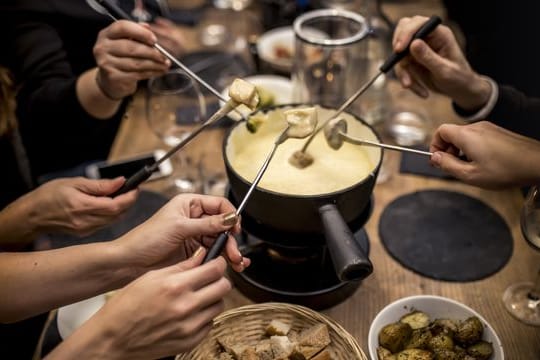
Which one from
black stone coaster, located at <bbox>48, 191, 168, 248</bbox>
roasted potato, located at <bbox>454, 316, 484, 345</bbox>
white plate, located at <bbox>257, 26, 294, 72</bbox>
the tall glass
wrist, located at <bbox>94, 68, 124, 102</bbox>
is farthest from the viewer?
white plate, located at <bbox>257, 26, 294, 72</bbox>

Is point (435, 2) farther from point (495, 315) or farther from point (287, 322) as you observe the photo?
point (287, 322)

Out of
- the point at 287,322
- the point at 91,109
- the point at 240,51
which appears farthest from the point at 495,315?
the point at 240,51

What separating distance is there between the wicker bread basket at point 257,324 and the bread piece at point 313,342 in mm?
21

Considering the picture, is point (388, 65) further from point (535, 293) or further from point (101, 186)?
point (101, 186)

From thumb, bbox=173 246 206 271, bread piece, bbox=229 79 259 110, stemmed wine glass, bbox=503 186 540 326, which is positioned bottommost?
stemmed wine glass, bbox=503 186 540 326

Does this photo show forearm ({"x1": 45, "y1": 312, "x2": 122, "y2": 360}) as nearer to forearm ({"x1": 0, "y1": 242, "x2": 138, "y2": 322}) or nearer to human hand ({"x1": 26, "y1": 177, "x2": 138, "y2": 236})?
forearm ({"x1": 0, "y1": 242, "x2": 138, "y2": 322})

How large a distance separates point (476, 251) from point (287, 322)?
1.77 feet

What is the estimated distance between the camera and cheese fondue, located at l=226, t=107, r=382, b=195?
114 centimetres

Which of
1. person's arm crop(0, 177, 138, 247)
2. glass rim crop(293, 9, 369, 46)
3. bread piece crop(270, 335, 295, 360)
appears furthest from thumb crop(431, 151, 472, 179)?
person's arm crop(0, 177, 138, 247)

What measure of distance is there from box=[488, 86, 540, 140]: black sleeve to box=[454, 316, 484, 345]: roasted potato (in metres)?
0.39

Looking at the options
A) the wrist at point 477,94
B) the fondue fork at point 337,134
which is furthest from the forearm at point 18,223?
the wrist at point 477,94

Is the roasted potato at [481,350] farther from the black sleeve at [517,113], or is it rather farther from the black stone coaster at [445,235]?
the black sleeve at [517,113]

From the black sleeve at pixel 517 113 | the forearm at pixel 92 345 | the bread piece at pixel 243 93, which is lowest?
the forearm at pixel 92 345

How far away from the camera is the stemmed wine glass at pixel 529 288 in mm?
1038
